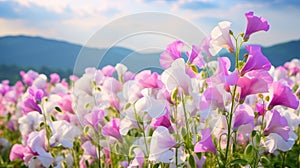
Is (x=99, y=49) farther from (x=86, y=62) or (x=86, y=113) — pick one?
(x=86, y=113)

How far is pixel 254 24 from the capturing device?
1085mm

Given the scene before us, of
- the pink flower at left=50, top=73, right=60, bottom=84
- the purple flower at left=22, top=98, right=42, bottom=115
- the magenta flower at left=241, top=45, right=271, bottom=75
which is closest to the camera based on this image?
the magenta flower at left=241, top=45, right=271, bottom=75

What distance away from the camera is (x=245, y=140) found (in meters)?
1.72

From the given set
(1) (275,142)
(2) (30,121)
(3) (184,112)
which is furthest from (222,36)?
(2) (30,121)

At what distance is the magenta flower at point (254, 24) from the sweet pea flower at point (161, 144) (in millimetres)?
269

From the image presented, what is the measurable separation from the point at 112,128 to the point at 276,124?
0.43 meters

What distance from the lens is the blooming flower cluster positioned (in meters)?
1.09

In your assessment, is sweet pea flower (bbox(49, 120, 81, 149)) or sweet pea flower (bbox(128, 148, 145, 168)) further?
sweet pea flower (bbox(49, 120, 81, 149))

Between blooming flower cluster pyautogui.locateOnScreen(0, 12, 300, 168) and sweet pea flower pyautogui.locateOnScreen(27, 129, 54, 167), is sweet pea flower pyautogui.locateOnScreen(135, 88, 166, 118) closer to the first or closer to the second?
blooming flower cluster pyautogui.locateOnScreen(0, 12, 300, 168)

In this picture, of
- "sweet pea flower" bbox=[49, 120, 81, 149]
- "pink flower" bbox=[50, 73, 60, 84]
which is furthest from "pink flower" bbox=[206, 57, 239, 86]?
"pink flower" bbox=[50, 73, 60, 84]

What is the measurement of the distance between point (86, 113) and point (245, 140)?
21.8 inches

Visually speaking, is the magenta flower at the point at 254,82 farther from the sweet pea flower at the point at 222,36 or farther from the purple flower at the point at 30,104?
the purple flower at the point at 30,104

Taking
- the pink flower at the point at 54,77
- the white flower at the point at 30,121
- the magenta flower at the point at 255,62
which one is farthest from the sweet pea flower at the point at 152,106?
the pink flower at the point at 54,77

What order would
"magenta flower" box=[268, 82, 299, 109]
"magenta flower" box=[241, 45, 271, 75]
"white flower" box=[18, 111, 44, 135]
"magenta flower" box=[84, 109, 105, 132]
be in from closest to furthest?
"magenta flower" box=[241, 45, 271, 75]
"magenta flower" box=[268, 82, 299, 109]
"magenta flower" box=[84, 109, 105, 132]
"white flower" box=[18, 111, 44, 135]
